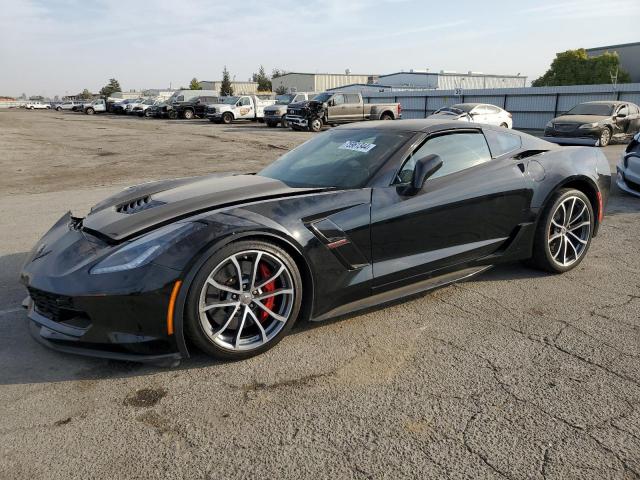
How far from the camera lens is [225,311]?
119 inches

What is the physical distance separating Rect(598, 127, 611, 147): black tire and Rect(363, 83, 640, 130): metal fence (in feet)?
27.2

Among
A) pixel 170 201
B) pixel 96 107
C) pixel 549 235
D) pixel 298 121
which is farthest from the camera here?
pixel 96 107

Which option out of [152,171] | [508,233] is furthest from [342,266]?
[152,171]

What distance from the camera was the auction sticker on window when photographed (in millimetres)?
3821

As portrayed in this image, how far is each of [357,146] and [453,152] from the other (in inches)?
29.5

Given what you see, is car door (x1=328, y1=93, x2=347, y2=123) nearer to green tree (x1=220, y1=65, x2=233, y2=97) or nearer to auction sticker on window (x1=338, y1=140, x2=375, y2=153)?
auction sticker on window (x1=338, y1=140, x2=375, y2=153)

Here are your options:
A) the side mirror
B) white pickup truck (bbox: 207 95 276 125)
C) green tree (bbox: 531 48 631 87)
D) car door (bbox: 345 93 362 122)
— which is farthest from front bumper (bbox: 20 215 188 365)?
green tree (bbox: 531 48 631 87)

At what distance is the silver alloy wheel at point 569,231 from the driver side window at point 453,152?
0.92 metres

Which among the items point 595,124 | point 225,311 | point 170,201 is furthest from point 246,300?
point 595,124

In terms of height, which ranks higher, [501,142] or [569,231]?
[501,142]

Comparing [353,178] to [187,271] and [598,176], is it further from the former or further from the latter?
[598,176]

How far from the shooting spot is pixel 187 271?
2768mm

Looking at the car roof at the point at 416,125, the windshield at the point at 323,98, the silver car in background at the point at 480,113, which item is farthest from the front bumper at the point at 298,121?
the car roof at the point at 416,125

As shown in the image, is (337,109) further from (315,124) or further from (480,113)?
(480,113)
